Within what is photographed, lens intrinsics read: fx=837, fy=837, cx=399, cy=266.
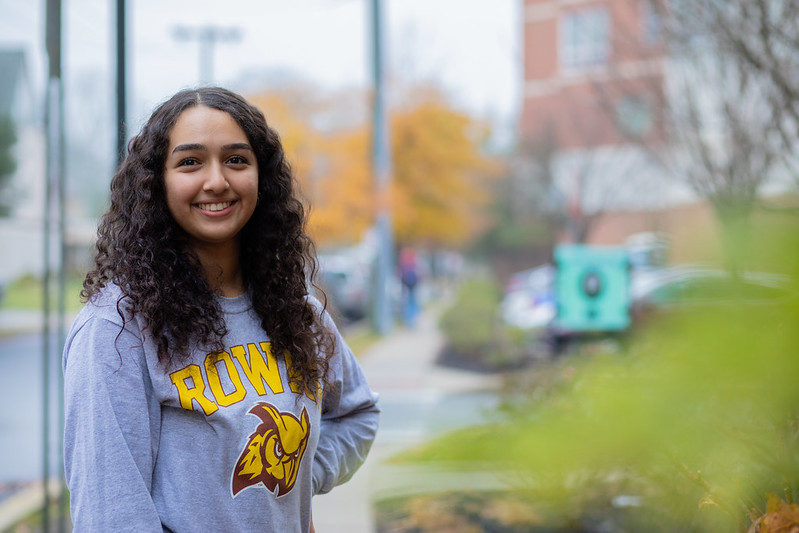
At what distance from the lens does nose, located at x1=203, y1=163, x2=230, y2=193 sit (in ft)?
5.81

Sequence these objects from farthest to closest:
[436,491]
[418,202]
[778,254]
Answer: [418,202] < [436,491] < [778,254]

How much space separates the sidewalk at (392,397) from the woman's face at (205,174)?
3277 mm

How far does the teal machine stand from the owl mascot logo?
7.66 meters

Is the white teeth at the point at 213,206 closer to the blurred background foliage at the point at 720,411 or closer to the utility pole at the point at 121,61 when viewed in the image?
the blurred background foliage at the point at 720,411

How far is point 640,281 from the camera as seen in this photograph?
13.4 m

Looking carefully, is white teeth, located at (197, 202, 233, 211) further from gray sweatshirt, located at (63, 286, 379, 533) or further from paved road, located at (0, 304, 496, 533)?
paved road, located at (0, 304, 496, 533)

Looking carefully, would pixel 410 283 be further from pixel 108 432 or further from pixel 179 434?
pixel 108 432

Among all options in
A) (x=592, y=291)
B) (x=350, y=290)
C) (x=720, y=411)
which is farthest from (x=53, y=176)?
(x=350, y=290)

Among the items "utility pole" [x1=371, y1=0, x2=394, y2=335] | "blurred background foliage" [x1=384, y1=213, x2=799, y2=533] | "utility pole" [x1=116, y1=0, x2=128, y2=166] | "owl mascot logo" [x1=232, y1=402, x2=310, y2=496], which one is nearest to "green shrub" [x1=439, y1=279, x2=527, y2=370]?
"utility pole" [x1=371, y1=0, x2=394, y2=335]

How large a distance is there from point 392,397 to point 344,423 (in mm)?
9220

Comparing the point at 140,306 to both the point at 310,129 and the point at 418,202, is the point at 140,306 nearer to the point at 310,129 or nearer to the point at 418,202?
the point at 310,129

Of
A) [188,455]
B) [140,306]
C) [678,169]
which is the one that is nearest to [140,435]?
[188,455]

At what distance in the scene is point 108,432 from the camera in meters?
1.53

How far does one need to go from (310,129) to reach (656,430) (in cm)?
2008
